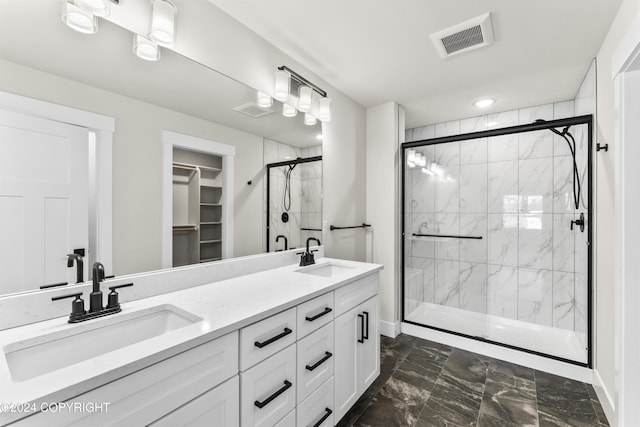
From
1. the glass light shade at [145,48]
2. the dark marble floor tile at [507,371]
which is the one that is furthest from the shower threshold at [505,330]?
the glass light shade at [145,48]

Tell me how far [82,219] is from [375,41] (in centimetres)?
192

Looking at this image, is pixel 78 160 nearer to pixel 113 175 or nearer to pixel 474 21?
pixel 113 175

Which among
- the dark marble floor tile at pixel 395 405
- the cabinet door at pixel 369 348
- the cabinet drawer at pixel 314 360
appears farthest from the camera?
the cabinet door at pixel 369 348

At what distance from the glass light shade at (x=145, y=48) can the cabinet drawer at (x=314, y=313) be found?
4.40ft

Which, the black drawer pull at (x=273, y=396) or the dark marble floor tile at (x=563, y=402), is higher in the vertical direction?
the black drawer pull at (x=273, y=396)

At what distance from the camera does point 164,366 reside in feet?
2.67

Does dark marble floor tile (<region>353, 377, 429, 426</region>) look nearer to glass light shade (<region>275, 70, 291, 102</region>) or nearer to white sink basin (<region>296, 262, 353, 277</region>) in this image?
white sink basin (<region>296, 262, 353, 277</region>)

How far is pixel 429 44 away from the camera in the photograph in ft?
6.29

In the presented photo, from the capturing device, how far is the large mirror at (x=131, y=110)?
38.6 inches

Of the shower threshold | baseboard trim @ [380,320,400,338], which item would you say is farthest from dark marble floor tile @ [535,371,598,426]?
baseboard trim @ [380,320,400,338]

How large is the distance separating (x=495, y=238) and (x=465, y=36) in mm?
2108

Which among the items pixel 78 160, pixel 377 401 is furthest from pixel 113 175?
pixel 377 401

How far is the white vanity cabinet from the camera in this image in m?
1.58

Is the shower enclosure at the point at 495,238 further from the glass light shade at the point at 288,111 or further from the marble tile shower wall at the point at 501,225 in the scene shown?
the glass light shade at the point at 288,111
